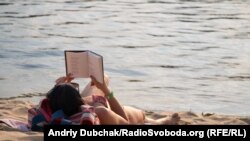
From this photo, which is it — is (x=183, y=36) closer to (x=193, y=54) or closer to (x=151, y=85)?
(x=193, y=54)

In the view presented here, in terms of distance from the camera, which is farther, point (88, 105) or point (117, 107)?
point (117, 107)

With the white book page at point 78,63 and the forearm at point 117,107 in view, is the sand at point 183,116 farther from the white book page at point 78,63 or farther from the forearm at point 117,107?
the forearm at point 117,107

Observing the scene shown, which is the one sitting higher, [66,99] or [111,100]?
[66,99]

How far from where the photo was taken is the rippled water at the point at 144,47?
1058cm

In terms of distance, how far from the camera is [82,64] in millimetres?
7070

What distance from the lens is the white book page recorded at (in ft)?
23.1

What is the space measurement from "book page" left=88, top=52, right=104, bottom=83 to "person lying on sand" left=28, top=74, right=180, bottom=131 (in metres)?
0.09

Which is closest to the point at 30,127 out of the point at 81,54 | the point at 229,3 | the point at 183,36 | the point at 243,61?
the point at 81,54

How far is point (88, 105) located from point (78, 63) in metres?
0.69

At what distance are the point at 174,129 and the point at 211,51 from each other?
8.88 m

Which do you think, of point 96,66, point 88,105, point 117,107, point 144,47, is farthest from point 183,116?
point 144,47

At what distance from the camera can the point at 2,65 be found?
12461 millimetres

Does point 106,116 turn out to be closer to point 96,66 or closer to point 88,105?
point 88,105

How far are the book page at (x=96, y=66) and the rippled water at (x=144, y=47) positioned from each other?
2797mm
